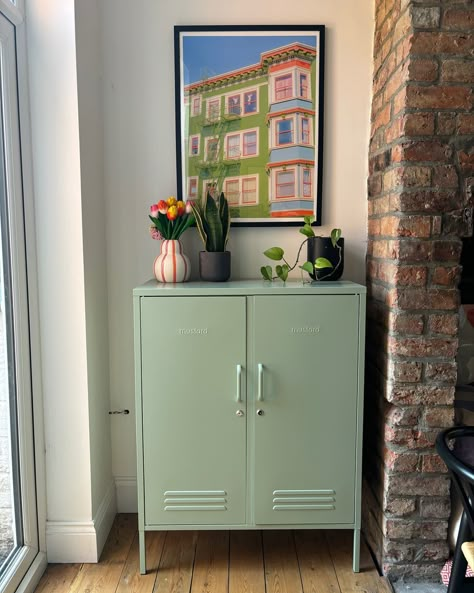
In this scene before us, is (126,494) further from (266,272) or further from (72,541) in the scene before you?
(266,272)

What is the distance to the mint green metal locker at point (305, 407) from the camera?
175 cm

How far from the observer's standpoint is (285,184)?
2.12 meters

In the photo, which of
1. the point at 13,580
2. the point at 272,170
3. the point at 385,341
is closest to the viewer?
the point at 13,580

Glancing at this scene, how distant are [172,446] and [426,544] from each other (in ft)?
3.39

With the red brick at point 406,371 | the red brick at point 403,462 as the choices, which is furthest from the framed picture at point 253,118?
the red brick at point 403,462

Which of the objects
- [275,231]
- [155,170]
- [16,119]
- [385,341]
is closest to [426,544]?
[385,341]

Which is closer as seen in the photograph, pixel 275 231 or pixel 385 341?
pixel 385 341

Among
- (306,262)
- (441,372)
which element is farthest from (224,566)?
(306,262)

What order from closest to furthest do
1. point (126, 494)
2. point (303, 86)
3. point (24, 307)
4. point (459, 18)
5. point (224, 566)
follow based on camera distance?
point (459, 18) < point (24, 307) < point (224, 566) < point (303, 86) < point (126, 494)

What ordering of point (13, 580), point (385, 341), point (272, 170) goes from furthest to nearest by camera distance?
point (272, 170) < point (385, 341) < point (13, 580)

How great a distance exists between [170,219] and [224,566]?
1418 millimetres

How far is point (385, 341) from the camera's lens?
1.81 m

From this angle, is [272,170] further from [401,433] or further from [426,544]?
[426,544]

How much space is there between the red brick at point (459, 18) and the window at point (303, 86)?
0.62 meters
